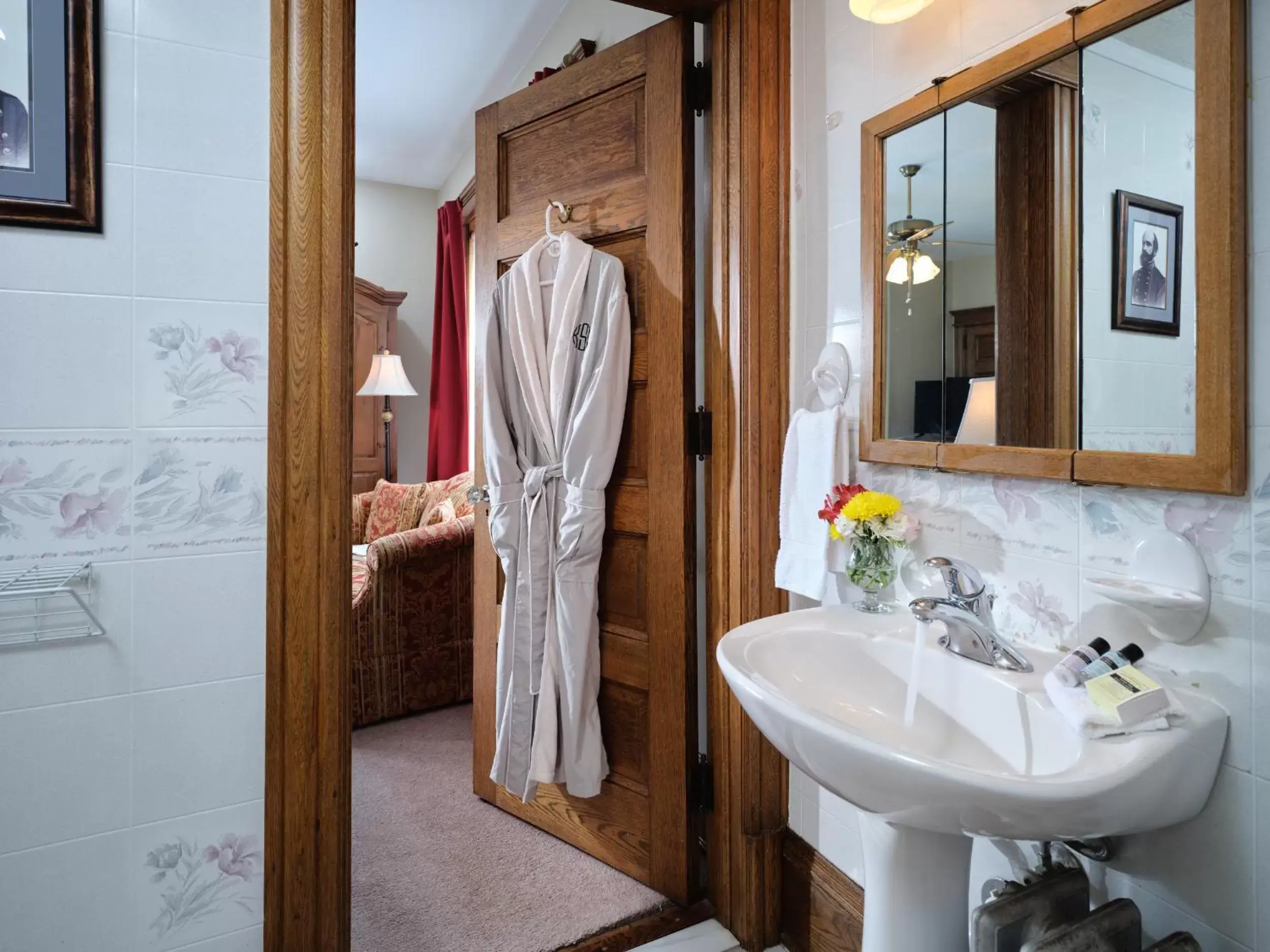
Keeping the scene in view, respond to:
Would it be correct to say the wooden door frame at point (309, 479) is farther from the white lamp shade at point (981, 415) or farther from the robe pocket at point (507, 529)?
the white lamp shade at point (981, 415)

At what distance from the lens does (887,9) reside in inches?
49.9

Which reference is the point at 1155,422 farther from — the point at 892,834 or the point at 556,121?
the point at 556,121

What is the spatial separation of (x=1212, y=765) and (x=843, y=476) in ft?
2.43

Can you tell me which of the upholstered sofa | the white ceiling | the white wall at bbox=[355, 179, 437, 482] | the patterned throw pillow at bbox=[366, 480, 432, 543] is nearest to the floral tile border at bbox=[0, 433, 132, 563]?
the upholstered sofa

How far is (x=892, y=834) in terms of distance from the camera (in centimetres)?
106

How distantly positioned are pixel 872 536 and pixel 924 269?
495mm

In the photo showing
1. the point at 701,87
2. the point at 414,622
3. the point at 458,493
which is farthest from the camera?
the point at 458,493

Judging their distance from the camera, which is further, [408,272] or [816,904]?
[408,272]

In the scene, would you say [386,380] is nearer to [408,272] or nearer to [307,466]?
[408,272]

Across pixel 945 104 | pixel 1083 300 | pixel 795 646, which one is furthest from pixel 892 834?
pixel 945 104

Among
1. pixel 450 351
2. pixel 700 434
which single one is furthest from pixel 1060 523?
pixel 450 351

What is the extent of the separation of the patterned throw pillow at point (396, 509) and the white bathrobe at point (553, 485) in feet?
6.08

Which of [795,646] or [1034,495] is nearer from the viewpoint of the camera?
[1034,495]

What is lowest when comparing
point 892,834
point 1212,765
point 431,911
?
point 431,911
